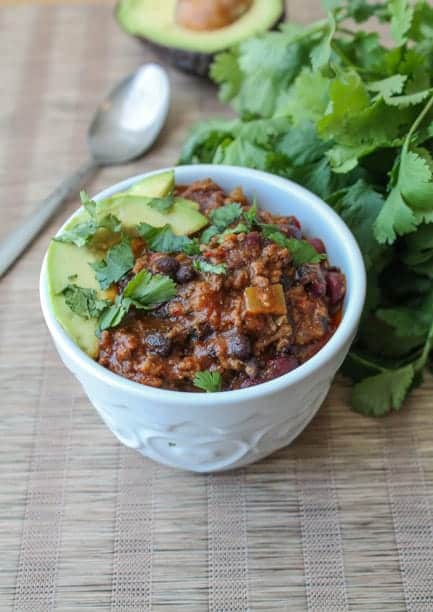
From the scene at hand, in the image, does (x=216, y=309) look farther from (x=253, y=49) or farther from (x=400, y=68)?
(x=253, y=49)

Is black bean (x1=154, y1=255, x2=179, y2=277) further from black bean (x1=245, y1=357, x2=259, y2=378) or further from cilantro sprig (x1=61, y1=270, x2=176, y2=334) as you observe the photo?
black bean (x1=245, y1=357, x2=259, y2=378)

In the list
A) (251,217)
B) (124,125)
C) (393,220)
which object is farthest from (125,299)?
(124,125)

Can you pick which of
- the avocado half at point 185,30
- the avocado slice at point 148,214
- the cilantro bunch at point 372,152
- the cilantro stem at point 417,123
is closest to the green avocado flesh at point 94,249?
the avocado slice at point 148,214

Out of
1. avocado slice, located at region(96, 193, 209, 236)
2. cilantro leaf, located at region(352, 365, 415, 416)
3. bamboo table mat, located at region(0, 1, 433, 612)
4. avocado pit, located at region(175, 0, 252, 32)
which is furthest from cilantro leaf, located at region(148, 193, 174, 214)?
avocado pit, located at region(175, 0, 252, 32)

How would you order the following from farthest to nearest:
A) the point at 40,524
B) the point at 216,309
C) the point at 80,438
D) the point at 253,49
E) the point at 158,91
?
the point at 158,91, the point at 253,49, the point at 80,438, the point at 40,524, the point at 216,309

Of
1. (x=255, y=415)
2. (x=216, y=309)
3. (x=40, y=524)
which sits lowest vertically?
(x=40, y=524)

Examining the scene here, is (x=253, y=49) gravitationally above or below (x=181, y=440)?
above

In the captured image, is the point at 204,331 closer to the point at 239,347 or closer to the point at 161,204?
the point at 239,347

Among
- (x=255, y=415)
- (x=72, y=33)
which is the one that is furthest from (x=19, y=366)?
(x=72, y=33)

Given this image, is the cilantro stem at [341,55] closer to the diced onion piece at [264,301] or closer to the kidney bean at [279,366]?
the diced onion piece at [264,301]
